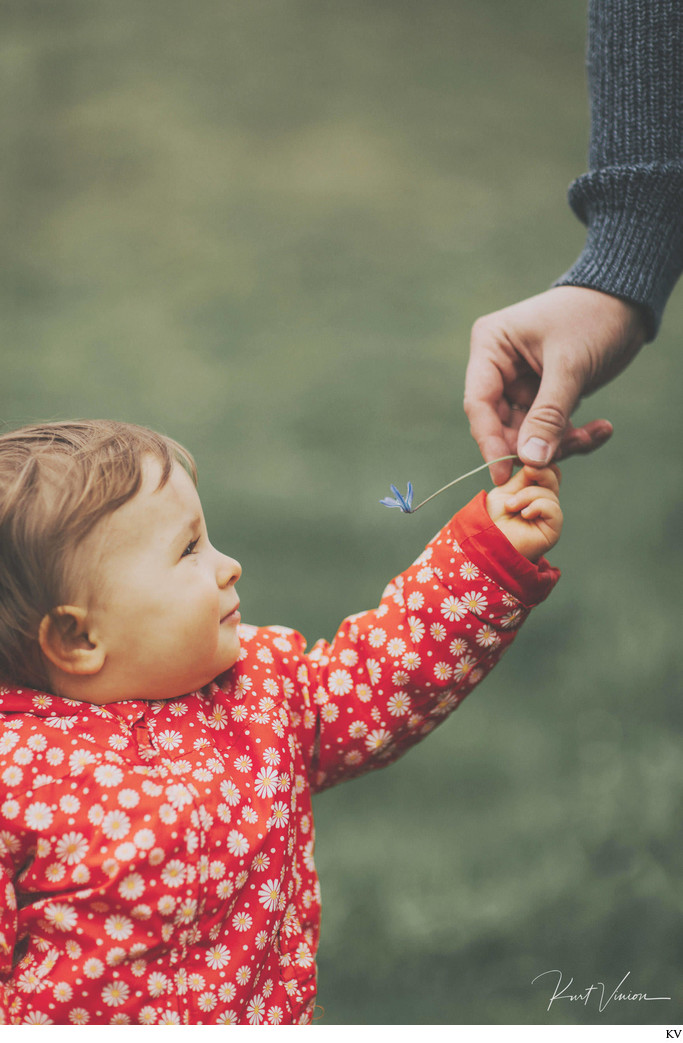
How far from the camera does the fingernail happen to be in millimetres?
906

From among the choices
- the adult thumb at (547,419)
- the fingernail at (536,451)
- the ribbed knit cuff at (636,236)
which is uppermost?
the ribbed knit cuff at (636,236)

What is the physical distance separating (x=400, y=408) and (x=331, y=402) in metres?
0.15

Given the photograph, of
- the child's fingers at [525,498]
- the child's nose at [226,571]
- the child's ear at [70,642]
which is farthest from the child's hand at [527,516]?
the child's ear at [70,642]

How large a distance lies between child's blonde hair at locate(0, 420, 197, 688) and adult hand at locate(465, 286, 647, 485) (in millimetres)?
413

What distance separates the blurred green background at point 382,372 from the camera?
1539 millimetres

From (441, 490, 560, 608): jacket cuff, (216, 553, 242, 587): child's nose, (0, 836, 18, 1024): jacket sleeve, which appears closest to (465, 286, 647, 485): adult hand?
(441, 490, 560, 608): jacket cuff

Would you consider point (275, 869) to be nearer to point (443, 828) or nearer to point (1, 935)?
point (1, 935)

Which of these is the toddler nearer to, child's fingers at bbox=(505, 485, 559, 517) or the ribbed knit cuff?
child's fingers at bbox=(505, 485, 559, 517)

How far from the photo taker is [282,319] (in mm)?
1979

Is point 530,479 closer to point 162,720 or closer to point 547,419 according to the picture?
point 547,419

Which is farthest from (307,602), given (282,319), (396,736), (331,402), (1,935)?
(1,935)

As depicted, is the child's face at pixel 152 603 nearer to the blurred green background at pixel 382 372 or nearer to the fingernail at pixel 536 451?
the fingernail at pixel 536 451

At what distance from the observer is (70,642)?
0.75 m

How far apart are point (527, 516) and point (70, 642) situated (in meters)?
0.44
